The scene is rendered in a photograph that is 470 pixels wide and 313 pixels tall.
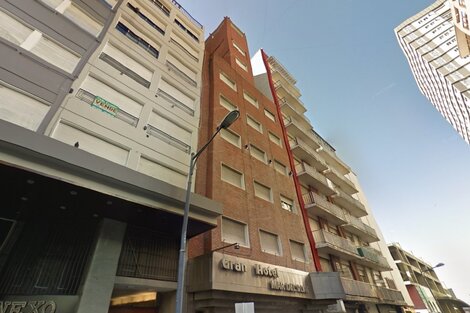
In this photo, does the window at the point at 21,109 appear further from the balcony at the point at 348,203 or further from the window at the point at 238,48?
the balcony at the point at 348,203

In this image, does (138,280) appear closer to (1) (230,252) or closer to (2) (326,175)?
(1) (230,252)

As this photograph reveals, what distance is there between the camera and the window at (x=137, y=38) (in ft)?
40.1

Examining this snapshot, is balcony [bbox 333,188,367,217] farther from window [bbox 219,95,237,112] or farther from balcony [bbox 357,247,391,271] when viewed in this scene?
window [bbox 219,95,237,112]

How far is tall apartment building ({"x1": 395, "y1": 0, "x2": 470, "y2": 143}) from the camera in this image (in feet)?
140

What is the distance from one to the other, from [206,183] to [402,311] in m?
23.9

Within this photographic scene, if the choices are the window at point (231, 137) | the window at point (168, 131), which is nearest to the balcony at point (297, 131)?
the window at point (231, 137)

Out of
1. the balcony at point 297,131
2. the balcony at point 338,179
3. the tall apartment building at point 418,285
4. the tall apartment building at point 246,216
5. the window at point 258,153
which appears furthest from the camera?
the tall apartment building at point 418,285

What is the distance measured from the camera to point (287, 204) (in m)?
15.0

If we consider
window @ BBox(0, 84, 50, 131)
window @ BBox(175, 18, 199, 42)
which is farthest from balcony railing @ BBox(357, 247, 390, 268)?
window @ BBox(0, 84, 50, 131)

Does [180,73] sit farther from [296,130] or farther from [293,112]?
[293,112]

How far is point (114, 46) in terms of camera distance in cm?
1087

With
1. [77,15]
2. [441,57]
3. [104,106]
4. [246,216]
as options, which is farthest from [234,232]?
[441,57]

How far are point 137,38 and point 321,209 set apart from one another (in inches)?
640

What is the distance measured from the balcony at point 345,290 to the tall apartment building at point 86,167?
7.08 meters
